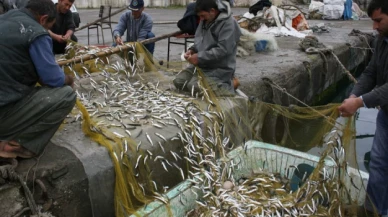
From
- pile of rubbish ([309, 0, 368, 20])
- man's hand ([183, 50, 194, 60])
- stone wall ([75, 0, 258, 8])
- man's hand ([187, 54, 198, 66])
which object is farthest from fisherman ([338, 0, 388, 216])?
stone wall ([75, 0, 258, 8])

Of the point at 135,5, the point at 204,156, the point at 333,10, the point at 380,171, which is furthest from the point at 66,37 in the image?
the point at 333,10

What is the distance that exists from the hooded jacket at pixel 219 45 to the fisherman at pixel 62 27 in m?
2.34

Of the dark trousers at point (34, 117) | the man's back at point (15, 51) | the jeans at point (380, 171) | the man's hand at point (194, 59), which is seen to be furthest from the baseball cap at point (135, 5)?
the jeans at point (380, 171)

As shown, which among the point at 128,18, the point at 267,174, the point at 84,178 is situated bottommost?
the point at 267,174

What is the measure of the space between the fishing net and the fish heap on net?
0.04ft

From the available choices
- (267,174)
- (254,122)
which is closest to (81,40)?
(254,122)

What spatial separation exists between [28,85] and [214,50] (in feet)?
8.86

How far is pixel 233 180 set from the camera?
4707mm

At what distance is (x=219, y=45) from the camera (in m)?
5.78

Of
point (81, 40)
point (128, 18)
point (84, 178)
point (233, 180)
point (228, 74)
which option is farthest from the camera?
point (81, 40)

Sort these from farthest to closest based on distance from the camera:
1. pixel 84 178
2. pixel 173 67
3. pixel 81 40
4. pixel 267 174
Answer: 1. pixel 81 40
2. pixel 173 67
3. pixel 267 174
4. pixel 84 178

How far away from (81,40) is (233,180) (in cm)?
987

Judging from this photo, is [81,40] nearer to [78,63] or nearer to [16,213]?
[78,63]

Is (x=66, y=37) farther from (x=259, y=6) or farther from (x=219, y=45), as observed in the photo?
(x=259, y=6)
